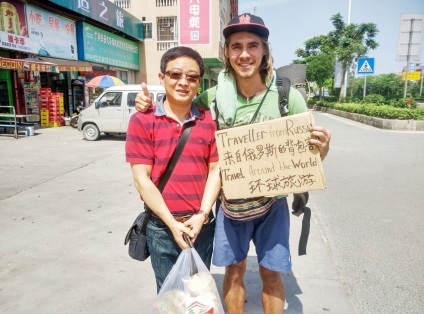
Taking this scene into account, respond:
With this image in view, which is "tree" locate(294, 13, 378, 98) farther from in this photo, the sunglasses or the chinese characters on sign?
the sunglasses

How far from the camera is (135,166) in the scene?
1731 millimetres

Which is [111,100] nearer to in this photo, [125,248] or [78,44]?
[78,44]

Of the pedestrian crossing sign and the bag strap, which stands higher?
the pedestrian crossing sign

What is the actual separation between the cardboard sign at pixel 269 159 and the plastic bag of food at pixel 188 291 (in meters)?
0.41

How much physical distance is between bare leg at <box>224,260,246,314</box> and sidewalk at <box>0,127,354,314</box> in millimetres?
397

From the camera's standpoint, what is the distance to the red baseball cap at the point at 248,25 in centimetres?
179

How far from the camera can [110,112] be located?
409 inches

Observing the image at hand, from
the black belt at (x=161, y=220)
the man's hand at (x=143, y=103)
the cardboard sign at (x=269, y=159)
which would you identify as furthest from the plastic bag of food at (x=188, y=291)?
the man's hand at (x=143, y=103)

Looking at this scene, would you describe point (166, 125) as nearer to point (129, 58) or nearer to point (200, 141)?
point (200, 141)

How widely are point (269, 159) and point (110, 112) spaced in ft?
30.8

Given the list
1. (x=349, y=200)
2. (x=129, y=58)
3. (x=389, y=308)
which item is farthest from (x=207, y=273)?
(x=129, y=58)

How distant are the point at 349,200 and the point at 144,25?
69.4 ft

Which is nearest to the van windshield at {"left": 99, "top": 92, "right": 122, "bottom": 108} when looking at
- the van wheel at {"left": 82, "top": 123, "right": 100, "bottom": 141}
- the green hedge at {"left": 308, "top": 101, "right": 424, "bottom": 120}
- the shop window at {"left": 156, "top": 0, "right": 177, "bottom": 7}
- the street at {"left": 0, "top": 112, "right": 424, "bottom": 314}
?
the van wheel at {"left": 82, "top": 123, "right": 100, "bottom": 141}

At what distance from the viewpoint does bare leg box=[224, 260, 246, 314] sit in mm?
2043
